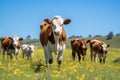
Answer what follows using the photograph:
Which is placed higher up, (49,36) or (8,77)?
(49,36)

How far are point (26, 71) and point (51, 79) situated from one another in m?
3.58

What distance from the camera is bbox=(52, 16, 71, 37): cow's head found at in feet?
44.1

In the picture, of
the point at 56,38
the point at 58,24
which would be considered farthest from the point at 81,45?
the point at 56,38

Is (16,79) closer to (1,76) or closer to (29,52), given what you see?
(1,76)

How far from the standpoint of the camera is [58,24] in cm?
1393

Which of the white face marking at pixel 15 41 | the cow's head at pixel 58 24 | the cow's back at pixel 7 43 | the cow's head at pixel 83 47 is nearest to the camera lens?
the cow's head at pixel 58 24

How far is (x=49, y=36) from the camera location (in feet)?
46.5

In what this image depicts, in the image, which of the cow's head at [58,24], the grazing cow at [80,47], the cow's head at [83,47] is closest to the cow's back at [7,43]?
the grazing cow at [80,47]

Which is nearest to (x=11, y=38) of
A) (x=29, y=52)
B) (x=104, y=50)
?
(x=29, y=52)

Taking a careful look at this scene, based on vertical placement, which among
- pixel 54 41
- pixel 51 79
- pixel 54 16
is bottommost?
pixel 51 79

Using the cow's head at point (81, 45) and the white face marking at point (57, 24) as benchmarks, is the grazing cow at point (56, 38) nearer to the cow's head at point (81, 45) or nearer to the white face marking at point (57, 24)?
the white face marking at point (57, 24)

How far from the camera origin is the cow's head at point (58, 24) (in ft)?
44.1

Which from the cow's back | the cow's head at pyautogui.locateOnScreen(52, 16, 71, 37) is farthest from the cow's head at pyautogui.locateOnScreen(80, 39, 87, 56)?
the cow's head at pyautogui.locateOnScreen(52, 16, 71, 37)

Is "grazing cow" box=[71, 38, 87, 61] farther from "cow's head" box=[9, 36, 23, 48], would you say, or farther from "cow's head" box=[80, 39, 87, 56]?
"cow's head" box=[9, 36, 23, 48]
